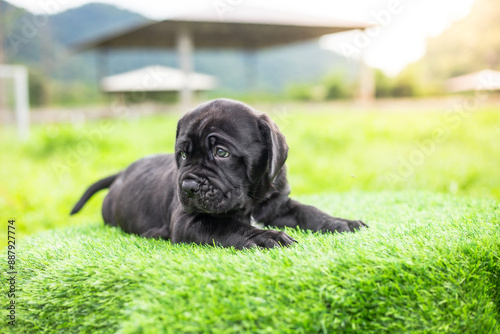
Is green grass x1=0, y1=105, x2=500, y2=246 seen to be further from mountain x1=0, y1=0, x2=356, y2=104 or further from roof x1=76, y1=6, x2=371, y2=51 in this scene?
mountain x1=0, y1=0, x2=356, y2=104

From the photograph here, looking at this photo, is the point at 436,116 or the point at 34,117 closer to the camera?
the point at 436,116

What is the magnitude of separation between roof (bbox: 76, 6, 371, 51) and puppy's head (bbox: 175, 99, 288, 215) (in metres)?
8.54

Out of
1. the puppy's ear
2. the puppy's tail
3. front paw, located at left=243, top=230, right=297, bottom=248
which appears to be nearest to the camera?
A: front paw, located at left=243, top=230, right=297, bottom=248

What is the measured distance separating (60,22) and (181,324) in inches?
1059

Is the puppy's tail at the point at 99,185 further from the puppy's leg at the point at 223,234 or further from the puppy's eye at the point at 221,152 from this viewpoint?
the puppy's eye at the point at 221,152

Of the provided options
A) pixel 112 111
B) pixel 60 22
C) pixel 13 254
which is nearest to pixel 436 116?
pixel 13 254

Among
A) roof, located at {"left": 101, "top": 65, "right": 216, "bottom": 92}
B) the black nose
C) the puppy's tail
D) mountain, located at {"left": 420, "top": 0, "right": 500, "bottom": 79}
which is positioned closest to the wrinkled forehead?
the black nose

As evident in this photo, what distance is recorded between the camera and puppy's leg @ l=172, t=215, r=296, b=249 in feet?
8.25

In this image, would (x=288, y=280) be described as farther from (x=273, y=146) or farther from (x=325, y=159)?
(x=325, y=159)

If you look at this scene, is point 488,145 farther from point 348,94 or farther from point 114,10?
point 114,10

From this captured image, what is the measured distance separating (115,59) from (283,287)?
43.4 m

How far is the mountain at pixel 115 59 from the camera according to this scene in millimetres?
22203

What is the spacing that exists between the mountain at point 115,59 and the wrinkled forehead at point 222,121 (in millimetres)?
16065

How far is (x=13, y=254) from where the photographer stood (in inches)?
114
